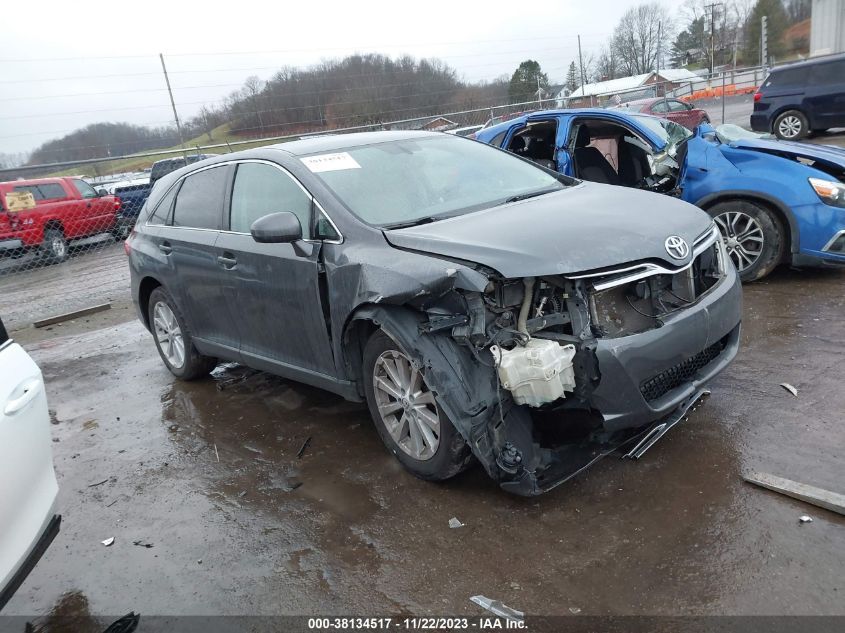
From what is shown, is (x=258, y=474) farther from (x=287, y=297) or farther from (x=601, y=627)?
(x=601, y=627)

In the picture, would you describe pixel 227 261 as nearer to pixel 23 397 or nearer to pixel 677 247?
pixel 23 397

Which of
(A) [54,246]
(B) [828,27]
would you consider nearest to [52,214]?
(A) [54,246]

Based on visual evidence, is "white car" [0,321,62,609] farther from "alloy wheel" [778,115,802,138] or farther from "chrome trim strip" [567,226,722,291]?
"alloy wheel" [778,115,802,138]

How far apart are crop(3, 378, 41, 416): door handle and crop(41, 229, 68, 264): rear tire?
13.3m

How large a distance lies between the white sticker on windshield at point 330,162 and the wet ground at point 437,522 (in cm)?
167

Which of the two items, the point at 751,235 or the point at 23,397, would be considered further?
the point at 751,235

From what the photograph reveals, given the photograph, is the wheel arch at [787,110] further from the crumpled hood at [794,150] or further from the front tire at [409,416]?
the front tire at [409,416]

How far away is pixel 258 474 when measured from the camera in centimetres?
402

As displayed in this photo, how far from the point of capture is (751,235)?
19.7 ft

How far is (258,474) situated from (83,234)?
13.2 m

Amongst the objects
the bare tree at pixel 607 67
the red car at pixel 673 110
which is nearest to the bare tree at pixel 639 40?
the bare tree at pixel 607 67

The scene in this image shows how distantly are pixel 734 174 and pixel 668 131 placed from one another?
843 mm

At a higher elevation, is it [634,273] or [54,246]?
[634,273]

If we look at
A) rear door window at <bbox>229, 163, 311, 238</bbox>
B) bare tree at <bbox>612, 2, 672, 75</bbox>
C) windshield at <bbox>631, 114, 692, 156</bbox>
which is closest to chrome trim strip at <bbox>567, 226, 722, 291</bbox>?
rear door window at <bbox>229, 163, 311, 238</bbox>
